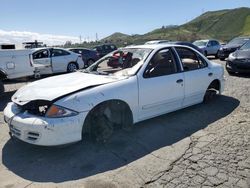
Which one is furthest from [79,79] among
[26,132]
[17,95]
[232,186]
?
[232,186]

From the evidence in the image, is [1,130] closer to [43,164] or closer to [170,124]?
[43,164]

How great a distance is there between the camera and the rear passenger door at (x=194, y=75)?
19.5 feet

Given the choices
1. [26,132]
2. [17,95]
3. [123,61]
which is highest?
[123,61]

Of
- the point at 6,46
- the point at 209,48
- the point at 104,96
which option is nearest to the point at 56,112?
the point at 104,96

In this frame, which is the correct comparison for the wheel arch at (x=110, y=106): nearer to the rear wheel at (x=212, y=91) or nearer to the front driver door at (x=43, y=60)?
the rear wheel at (x=212, y=91)

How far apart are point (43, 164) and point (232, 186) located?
2.53 metres

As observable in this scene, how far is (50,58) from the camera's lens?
45.1ft

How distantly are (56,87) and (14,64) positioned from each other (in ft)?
17.4

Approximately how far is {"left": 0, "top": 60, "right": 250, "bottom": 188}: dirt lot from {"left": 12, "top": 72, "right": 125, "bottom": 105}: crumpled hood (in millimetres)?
831

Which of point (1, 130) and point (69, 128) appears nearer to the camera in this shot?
point (69, 128)

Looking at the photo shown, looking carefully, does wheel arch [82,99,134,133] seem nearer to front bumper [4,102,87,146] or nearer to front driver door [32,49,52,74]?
front bumper [4,102,87,146]

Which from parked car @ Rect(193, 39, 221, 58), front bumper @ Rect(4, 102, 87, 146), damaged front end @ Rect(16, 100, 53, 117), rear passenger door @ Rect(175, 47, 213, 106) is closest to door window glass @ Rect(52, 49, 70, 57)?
rear passenger door @ Rect(175, 47, 213, 106)

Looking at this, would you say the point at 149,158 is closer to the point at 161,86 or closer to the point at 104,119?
the point at 104,119

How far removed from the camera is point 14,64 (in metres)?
9.20
